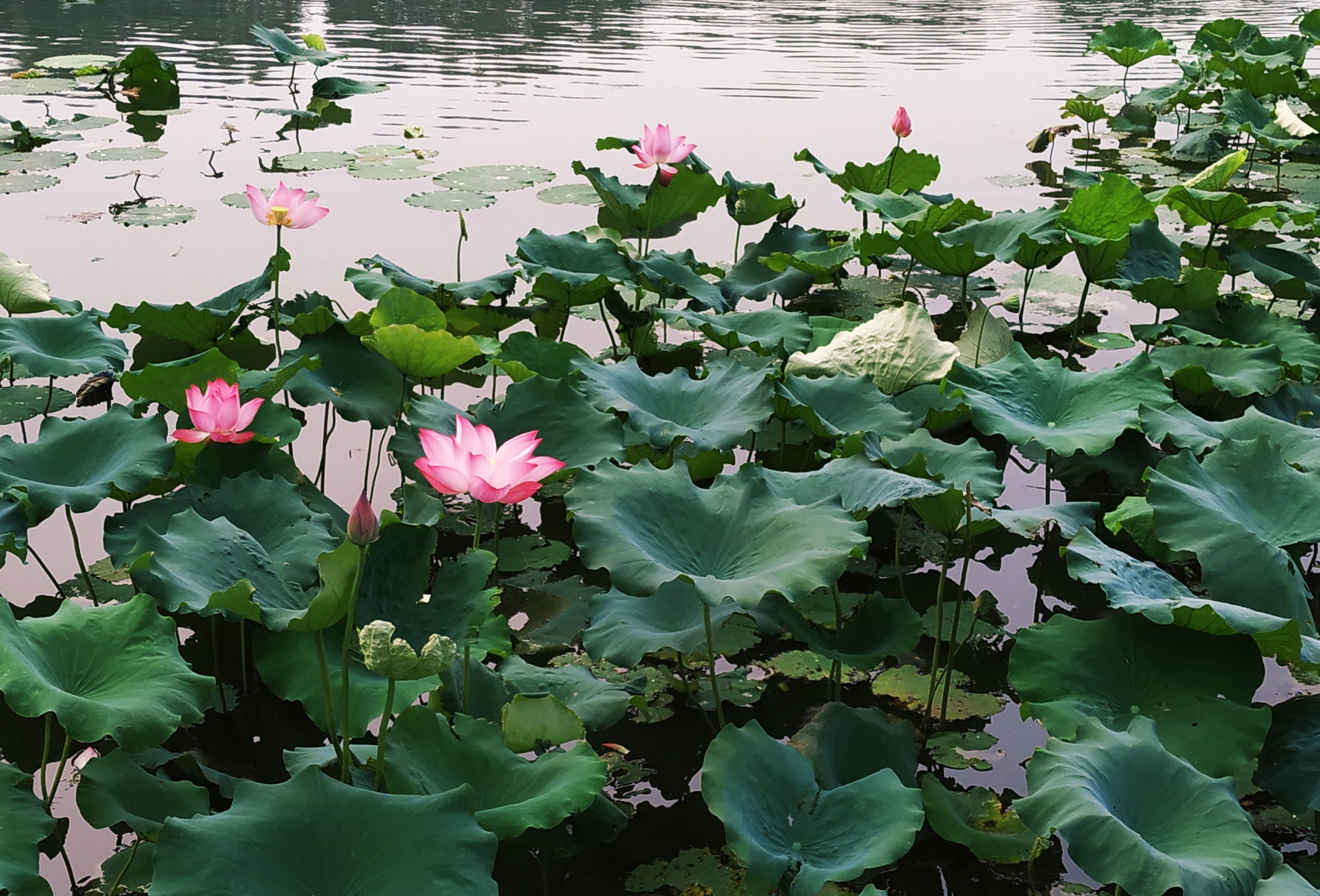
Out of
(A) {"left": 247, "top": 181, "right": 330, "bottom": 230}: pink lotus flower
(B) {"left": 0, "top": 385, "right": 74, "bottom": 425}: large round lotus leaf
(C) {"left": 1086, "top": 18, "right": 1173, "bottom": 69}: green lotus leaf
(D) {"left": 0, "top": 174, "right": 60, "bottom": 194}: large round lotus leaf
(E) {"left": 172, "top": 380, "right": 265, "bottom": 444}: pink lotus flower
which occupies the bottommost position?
(B) {"left": 0, "top": 385, "right": 74, "bottom": 425}: large round lotus leaf

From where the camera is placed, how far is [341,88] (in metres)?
6.36

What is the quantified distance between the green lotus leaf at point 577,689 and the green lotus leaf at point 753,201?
2.15m

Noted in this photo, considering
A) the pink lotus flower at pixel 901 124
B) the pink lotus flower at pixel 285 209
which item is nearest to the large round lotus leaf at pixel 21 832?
the pink lotus flower at pixel 285 209

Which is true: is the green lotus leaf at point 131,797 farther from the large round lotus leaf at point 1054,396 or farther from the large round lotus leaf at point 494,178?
the large round lotus leaf at point 494,178

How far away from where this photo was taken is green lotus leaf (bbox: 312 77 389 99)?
6375 millimetres

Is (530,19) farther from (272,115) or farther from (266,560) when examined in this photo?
(266,560)

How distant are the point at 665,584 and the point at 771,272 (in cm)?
183

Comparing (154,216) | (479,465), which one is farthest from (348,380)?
(154,216)

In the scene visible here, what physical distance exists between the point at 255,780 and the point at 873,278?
116 inches

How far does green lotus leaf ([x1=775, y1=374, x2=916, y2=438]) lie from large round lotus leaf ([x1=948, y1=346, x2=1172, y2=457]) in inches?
5.7

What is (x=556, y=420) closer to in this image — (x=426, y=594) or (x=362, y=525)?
(x=426, y=594)

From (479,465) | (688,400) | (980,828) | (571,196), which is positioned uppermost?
(479,465)

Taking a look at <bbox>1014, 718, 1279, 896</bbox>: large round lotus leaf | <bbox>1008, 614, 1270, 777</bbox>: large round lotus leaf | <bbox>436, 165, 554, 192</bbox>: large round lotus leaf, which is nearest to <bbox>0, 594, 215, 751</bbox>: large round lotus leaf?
<bbox>1014, 718, 1279, 896</bbox>: large round lotus leaf

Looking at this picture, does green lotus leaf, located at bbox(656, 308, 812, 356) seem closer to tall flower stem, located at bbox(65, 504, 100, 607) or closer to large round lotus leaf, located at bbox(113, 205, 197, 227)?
tall flower stem, located at bbox(65, 504, 100, 607)
